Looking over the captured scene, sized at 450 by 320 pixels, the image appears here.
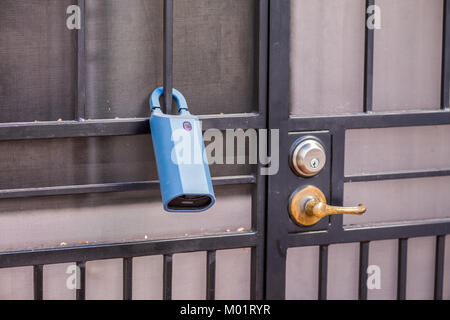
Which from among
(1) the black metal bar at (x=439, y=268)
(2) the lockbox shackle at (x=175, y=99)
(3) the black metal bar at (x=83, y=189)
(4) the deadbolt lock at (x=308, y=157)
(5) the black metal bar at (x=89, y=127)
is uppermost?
(2) the lockbox shackle at (x=175, y=99)

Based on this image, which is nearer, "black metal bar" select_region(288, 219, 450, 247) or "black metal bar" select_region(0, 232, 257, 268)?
"black metal bar" select_region(0, 232, 257, 268)

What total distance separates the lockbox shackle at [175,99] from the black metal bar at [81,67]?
15cm

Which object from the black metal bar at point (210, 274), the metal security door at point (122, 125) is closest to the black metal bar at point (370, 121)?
the metal security door at point (122, 125)

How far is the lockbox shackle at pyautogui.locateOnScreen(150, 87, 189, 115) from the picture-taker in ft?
5.00

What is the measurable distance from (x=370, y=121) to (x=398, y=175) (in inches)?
6.2

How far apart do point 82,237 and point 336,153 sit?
633mm

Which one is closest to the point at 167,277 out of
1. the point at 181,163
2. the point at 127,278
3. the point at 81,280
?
the point at 127,278

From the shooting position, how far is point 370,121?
5.66ft

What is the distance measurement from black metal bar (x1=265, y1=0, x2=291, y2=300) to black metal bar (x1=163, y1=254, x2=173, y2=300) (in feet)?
0.77

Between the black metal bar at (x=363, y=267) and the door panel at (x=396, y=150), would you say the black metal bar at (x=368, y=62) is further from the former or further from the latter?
the black metal bar at (x=363, y=267)

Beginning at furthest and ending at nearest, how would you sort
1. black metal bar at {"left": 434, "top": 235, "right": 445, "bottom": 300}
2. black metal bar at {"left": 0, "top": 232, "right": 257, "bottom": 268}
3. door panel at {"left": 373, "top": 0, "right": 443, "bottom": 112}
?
black metal bar at {"left": 434, "top": 235, "right": 445, "bottom": 300} → door panel at {"left": 373, "top": 0, "right": 443, "bottom": 112} → black metal bar at {"left": 0, "top": 232, "right": 257, "bottom": 268}

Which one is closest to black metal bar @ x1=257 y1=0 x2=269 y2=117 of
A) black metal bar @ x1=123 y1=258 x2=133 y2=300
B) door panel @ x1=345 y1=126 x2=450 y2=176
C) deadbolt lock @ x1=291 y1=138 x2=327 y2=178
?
deadbolt lock @ x1=291 y1=138 x2=327 y2=178

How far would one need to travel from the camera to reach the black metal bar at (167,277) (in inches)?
63.7

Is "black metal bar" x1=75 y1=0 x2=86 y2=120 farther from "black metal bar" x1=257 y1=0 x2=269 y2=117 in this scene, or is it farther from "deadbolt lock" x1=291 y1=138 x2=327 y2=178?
"deadbolt lock" x1=291 y1=138 x2=327 y2=178
